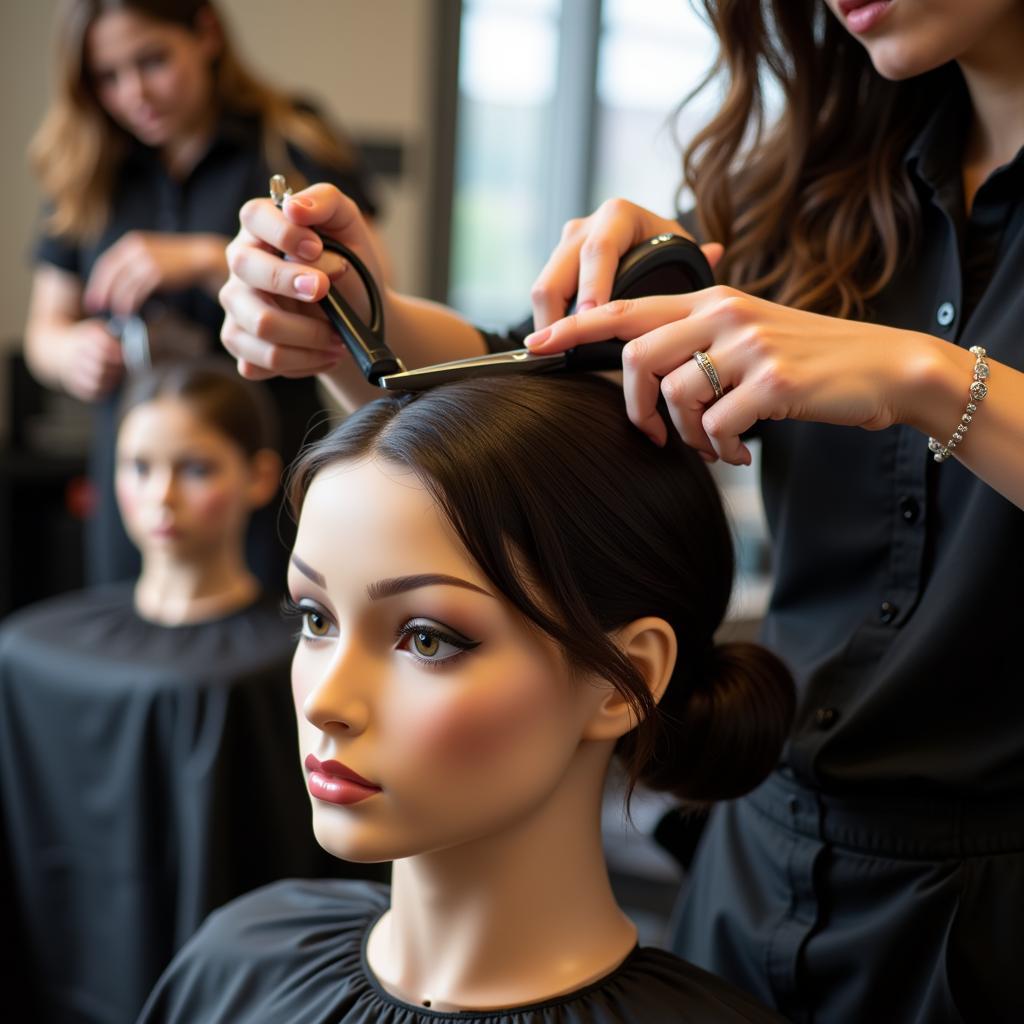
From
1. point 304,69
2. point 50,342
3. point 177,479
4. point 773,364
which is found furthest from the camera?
point 304,69

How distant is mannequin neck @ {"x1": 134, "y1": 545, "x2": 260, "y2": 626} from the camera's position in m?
2.26

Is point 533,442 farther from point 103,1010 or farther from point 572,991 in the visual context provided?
point 103,1010

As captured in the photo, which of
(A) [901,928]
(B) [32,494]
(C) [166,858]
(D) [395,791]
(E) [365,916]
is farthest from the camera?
(B) [32,494]

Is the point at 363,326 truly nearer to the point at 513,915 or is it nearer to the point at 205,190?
the point at 513,915

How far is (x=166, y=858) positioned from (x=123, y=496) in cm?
64

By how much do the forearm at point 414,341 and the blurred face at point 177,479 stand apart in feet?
3.43

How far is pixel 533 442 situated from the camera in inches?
39.6

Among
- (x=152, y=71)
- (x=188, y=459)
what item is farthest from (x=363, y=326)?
(x=152, y=71)

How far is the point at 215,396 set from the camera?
2.24 m

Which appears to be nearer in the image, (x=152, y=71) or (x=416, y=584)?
(x=416, y=584)

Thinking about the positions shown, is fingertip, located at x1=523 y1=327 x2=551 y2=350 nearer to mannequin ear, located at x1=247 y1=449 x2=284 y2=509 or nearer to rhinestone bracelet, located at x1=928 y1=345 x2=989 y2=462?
rhinestone bracelet, located at x1=928 y1=345 x2=989 y2=462

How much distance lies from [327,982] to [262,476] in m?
1.33

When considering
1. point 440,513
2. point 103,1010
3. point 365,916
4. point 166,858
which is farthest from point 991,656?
point 103,1010

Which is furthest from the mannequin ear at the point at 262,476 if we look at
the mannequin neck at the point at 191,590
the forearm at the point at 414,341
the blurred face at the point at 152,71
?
the forearm at the point at 414,341
